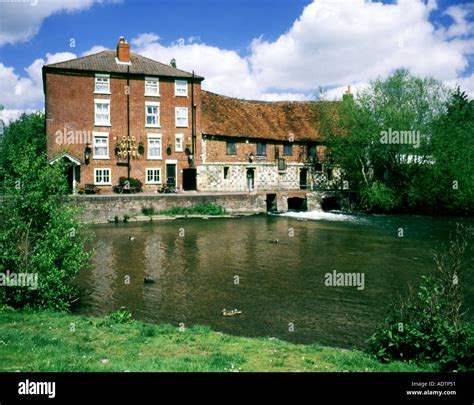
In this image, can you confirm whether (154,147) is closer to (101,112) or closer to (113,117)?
(113,117)

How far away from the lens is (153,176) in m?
Answer: 42.9

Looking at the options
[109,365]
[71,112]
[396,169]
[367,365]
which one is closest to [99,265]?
[109,365]

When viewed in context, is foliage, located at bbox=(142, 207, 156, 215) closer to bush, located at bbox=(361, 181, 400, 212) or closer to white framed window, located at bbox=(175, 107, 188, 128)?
white framed window, located at bbox=(175, 107, 188, 128)

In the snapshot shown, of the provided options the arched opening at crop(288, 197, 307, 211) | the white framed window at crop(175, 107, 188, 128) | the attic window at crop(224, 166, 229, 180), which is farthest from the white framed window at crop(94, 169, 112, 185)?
the arched opening at crop(288, 197, 307, 211)

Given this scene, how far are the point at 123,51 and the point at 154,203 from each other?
1657 centimetres

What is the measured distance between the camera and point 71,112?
4003 centimetres

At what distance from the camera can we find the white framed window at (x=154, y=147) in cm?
4270

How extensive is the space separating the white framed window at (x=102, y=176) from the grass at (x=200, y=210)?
7.97m

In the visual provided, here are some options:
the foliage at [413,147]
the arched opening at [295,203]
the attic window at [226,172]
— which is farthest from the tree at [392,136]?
the attic window at [226,172]

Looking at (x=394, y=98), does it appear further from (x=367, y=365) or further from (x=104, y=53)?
(x=367, y=365)

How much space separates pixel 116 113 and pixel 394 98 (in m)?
25.5

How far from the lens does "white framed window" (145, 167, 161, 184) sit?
1678 inches

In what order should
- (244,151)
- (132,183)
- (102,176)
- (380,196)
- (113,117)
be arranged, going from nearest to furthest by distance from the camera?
1. (380,196)
2. (102,176)
3. (132,183)
4. (113,117)
5. (244,151)

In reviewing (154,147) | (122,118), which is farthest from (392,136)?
(122,118)
